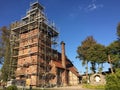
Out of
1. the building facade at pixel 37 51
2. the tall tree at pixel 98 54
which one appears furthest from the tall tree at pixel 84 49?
the building facade at pixel 37 51

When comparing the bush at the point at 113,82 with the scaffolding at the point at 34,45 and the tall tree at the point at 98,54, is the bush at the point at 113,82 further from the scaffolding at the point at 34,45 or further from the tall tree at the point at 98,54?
the tall tree at the point at 98,54

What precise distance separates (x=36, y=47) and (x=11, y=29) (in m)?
13.6

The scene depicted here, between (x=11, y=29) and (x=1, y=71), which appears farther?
(x=11, y=29)

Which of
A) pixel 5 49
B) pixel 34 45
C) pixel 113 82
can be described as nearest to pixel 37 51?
pixel 34 45

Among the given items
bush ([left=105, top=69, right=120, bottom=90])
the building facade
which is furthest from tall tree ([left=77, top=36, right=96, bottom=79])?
bush ([left=105, top=69, right=120, bottom=90])

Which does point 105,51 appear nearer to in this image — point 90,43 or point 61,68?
point 90,43

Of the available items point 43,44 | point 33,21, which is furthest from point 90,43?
point 33,21

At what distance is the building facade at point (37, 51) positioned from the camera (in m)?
48.2

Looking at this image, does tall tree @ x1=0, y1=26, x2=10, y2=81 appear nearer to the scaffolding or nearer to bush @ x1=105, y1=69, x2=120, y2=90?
the scaffolding

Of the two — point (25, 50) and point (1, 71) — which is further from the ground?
point (25, 50)

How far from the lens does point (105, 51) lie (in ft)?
170

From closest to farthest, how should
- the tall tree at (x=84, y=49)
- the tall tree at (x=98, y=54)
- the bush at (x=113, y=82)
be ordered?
the bush at (x=113, y=82)
the tall tree at (x=98, y=54)
the tall tree at (x=84, y=49)

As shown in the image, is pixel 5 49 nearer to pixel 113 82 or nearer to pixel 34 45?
pixel 34 45

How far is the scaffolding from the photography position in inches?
1887
